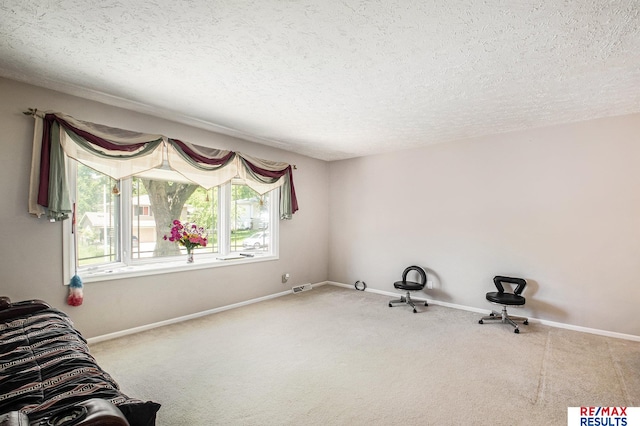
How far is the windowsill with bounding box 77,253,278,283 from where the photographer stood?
3201 millimetres

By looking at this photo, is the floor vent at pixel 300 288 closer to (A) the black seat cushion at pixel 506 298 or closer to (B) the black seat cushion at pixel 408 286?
(B) the black seat cushion at pixel 408 286

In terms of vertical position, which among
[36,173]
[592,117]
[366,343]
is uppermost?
[592,117]

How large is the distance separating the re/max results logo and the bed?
2.52 m

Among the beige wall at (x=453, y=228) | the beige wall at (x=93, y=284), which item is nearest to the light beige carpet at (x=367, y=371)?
the beige wall at (x=93, y=284)

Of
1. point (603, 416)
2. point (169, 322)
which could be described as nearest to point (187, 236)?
point (169, 322)

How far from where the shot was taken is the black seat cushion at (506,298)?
11.7 feet

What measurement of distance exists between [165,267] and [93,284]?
2.44 feet

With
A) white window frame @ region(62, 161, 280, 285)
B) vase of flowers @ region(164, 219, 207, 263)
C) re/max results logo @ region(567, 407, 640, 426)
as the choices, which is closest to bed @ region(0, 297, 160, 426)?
white window frame @ region(62, 161, 280, 285)

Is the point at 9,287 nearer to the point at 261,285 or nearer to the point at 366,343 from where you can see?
the point at 261,285

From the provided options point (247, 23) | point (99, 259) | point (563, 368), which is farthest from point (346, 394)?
point (99, 259)

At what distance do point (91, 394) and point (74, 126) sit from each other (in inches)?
106

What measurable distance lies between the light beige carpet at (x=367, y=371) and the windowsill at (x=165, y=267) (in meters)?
0.67

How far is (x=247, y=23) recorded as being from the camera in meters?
1.89

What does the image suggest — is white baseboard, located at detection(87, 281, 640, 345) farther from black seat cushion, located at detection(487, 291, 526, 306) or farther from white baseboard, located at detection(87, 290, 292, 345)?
black seat cushion, located at detection(487, 291, 526, 306)
